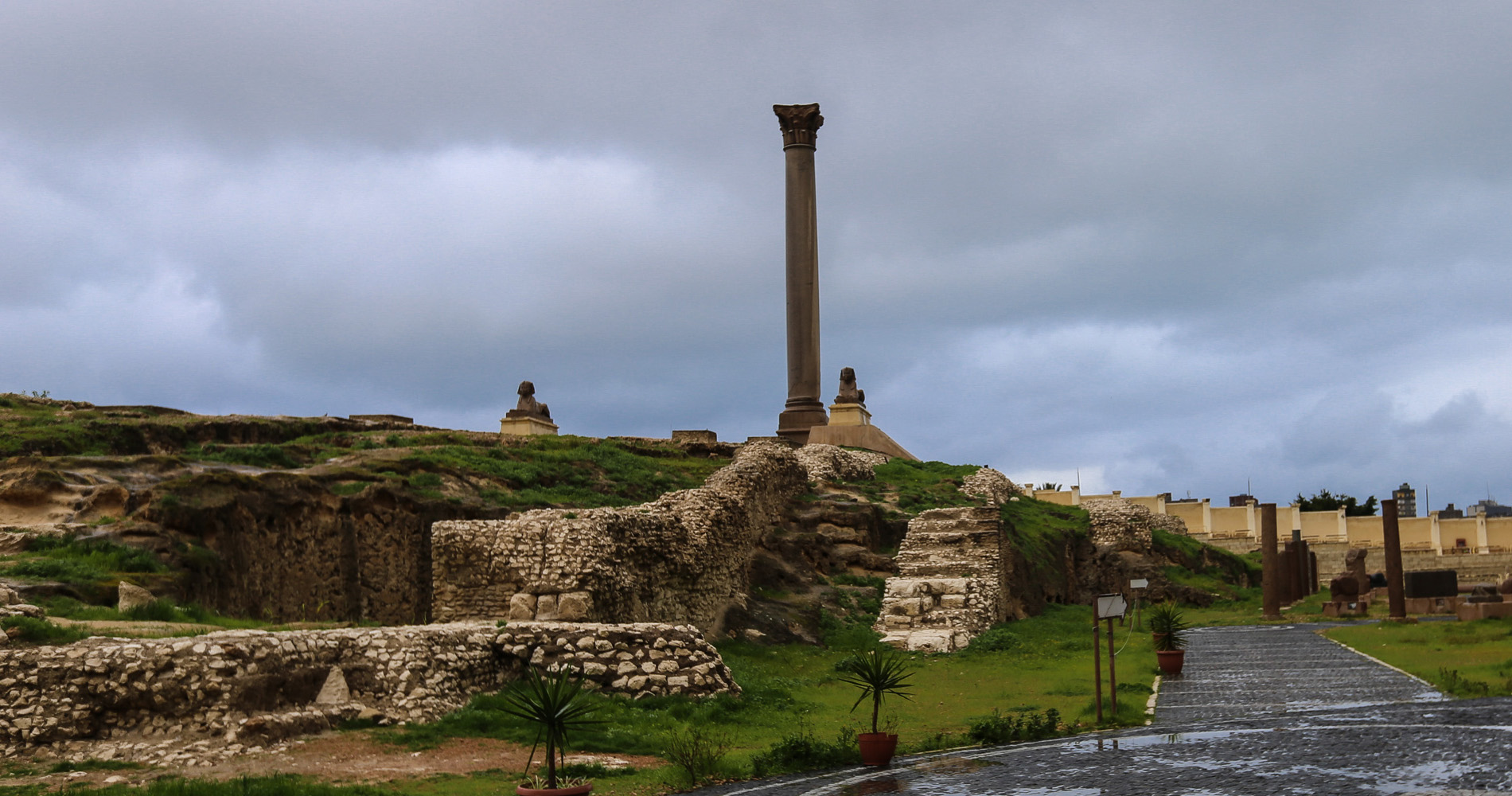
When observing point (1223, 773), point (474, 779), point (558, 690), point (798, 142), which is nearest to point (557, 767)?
point (474, 779)

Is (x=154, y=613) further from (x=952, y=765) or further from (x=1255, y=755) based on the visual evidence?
(x=1255, y=755)

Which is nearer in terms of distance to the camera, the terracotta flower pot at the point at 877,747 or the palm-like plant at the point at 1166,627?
the terracotta flower pot at the point at 877,747

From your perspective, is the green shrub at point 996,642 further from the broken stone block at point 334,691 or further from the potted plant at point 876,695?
the broken stone block at point 334,691

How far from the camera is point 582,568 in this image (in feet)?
73.8

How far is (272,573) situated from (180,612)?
658 centimetres

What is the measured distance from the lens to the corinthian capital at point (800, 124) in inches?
1875

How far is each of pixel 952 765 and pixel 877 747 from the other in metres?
0.80

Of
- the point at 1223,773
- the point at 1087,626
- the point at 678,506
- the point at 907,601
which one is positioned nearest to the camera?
the point at 1223,773

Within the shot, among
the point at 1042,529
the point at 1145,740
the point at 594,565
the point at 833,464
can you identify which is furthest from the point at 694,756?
the point at 1042,529

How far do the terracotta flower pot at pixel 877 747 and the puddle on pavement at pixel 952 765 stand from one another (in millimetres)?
313

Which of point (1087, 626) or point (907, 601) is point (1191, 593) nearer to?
point (1087, 626)

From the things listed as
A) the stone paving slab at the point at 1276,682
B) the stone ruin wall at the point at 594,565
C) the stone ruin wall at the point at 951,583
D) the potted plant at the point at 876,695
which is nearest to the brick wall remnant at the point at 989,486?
the stone ruin wall at the point at 951,583

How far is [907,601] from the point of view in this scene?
2920 cm

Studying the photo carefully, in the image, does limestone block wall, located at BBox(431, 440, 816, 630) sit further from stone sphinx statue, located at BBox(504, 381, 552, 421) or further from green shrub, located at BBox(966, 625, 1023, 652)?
stone sphinx statue, located at BBox(504, 381, 552, 421)
